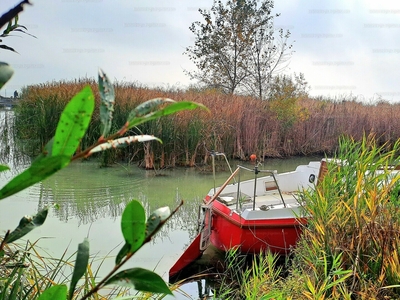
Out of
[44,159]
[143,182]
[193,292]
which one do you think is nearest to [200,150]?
[143,182]

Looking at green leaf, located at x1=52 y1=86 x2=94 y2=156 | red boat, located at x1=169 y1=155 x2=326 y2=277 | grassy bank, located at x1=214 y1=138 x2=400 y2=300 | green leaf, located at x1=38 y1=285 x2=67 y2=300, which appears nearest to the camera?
green leaf, located at x1=52 y1=86 x2=94 y2=156

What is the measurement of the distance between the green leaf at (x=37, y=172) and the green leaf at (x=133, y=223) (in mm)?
73

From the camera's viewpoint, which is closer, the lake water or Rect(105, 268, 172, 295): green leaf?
Rect(105, 268, 172, 295): green leaf

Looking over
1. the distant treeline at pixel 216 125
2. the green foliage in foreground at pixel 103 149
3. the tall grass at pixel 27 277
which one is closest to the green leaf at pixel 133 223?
the green foliage in foreground at pixel 103 149

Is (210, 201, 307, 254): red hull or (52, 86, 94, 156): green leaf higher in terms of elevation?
(52, 86, 94, 156): green leaf

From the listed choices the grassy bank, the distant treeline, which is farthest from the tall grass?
the distant treeline

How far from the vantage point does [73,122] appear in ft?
1.03

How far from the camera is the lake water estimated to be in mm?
4125

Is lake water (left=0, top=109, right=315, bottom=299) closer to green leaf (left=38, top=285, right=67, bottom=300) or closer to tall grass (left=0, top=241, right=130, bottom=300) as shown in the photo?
tall grass (left=0, top=241, right=130, bottom=300)

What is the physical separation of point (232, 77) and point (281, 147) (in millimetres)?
5575

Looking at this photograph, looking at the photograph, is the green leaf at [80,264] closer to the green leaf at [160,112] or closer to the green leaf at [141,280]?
the green leaf at [141,280]

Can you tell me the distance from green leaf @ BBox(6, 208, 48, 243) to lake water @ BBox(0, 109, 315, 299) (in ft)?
7.73

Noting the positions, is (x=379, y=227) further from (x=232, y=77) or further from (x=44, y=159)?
(x=232, y=77)

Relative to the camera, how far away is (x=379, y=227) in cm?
235
